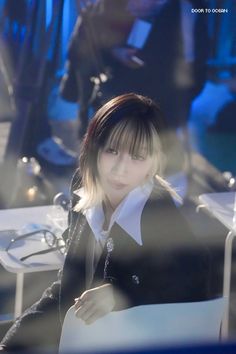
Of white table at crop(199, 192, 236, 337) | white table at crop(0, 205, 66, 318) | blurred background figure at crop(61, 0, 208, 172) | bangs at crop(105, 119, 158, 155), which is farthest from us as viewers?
blurred background figure at crop(61, 0, 208, 172)

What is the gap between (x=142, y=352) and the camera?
628mm

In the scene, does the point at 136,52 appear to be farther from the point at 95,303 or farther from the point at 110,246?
the point at 95,303

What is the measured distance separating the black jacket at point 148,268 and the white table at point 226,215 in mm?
898

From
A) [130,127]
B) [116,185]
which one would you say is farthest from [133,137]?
Result: [116,185]

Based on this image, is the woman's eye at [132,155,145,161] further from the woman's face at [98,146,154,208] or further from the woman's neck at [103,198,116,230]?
the woman's neck at [103,198,116,230]

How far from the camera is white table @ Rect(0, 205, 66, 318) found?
243 cm

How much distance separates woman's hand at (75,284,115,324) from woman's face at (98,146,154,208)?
0.91 feet

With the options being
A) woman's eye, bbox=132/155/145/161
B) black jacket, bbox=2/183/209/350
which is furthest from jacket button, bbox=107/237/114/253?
woman's eye, bbox=132/155/145/161

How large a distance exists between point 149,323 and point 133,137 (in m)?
0.50

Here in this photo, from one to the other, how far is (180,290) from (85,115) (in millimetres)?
2890

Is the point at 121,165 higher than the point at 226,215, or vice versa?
the point at 121,165

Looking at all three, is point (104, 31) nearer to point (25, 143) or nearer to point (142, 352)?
point (25, 143)

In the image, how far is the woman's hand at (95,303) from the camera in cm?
186

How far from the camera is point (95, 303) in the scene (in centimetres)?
189
